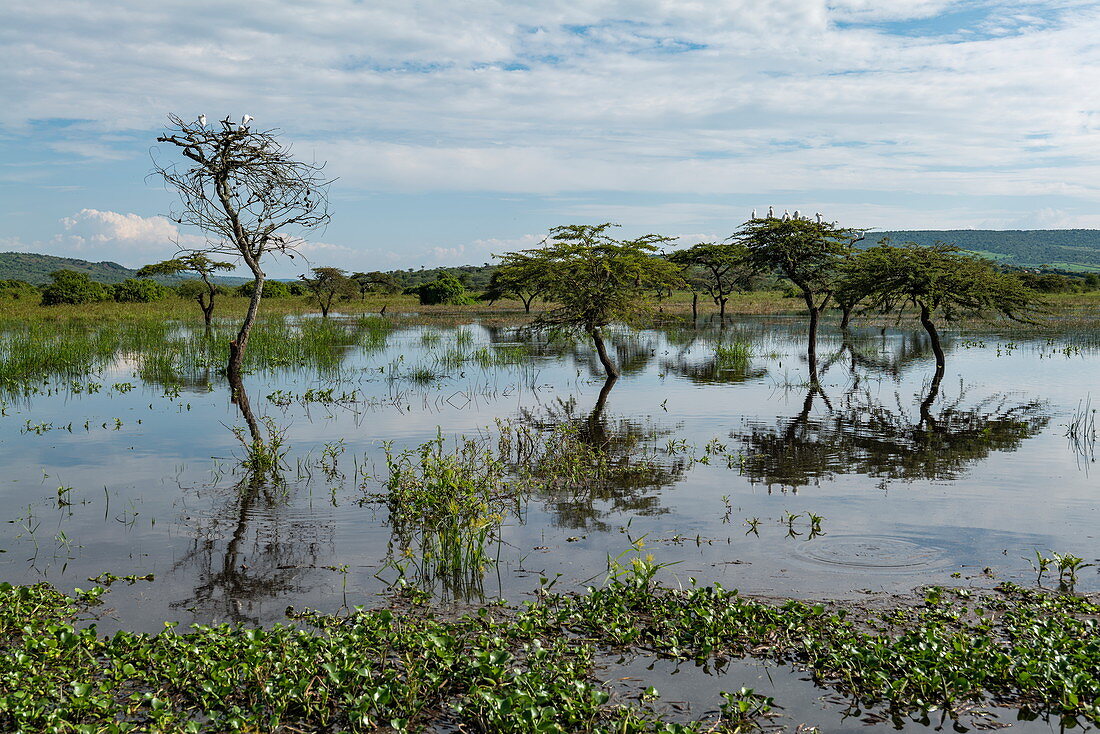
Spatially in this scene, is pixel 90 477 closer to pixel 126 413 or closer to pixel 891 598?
pixel 126 413

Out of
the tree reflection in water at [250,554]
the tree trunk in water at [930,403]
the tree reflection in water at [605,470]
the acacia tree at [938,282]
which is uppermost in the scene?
the acacia tree at [938,282]

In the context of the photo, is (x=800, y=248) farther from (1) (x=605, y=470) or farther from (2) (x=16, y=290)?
(2) (x=16, y=290)

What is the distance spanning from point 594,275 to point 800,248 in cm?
650

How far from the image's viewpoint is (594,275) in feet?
72.8

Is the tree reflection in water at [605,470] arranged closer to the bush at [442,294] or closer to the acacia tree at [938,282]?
the acacia tree at [938,282]

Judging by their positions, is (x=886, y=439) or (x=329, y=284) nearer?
(x=886, y=439)

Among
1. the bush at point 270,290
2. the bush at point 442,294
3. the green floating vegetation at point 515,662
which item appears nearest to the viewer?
the green floating vegetation at point 515,662

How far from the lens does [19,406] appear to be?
54.0 feet

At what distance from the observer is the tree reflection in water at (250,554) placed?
21.7ft

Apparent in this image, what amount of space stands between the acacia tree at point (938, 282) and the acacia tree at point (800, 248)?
1463mm

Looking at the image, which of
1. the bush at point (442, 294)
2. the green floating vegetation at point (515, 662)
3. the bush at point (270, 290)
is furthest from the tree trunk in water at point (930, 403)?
the bush at point (270, 290)

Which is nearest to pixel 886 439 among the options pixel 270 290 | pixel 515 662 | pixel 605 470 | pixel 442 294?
pixel 605 470

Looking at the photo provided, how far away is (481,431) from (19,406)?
32.0 ft

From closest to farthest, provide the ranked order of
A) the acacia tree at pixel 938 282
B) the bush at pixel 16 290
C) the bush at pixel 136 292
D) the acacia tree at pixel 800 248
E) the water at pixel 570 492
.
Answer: the water at pixel 570 492 < the acacia tree at pixel 938 282 < the acacia tree at pixel 800 248 < the bush at pixel 16 290 < the bush at pixel 136 292
